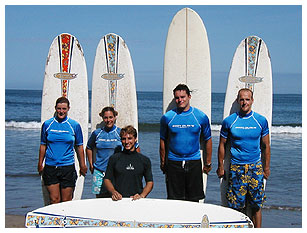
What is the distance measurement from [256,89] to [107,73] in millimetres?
1601

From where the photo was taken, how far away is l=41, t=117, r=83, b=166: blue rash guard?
387 cm

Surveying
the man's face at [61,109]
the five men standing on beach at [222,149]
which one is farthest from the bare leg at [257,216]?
the man's face at [61,109]

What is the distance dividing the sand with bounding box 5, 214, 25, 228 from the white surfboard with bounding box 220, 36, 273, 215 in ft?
8.27

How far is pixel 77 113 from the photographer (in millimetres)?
4539

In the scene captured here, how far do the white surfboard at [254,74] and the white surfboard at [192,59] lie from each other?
253 millimetres

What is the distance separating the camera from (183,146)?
3719 mm

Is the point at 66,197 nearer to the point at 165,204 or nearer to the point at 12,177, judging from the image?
the point at 165,204

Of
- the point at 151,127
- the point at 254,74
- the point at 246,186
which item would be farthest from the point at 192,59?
the point at 151,127

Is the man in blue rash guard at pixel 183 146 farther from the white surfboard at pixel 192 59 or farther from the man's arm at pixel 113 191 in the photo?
the man's arm at pixel 113 191

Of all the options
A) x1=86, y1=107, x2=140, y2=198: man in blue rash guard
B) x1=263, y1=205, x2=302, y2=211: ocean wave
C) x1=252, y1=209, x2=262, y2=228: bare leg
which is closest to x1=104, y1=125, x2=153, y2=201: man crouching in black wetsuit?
x1=86, y1=107, x2=140, y2=198: man in blue rash guard

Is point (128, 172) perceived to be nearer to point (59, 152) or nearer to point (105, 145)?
point (105, 145)

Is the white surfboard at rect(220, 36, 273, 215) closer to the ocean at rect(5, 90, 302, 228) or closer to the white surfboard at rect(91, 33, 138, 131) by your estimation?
the white surfboard at rect(91, 33, 138, 131)

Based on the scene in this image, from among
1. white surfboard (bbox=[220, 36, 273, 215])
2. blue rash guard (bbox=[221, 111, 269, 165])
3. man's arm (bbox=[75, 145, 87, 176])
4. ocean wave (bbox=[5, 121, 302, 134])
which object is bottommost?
ocean wave (bbox=[5, 121, 302, 134])
